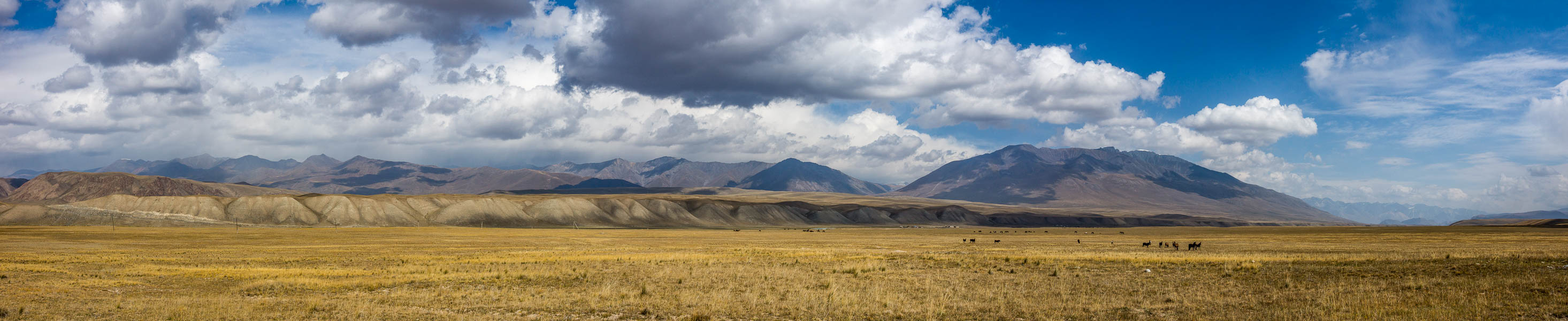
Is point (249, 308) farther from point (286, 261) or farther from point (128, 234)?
point (128, 234)

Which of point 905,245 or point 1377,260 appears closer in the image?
point 1377,260

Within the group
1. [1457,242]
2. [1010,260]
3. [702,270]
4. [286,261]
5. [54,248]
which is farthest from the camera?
[1457,242]

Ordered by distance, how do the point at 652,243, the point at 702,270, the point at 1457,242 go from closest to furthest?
the point at 702,270 < the point at 1457,242 < the point at 652,243

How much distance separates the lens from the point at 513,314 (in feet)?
68.8

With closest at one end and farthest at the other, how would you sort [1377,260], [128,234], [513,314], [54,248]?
[513,314] < [1377,260] < [54,248] < [128,234]

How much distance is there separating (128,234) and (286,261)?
3266 inches

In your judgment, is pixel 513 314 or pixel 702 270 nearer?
pixel 513 314

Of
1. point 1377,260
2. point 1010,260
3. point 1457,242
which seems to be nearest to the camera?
point 1377,260

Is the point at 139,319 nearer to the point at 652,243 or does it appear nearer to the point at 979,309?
the point at 979,309

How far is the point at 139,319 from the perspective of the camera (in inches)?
756

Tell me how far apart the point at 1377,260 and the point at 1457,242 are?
5260 cm

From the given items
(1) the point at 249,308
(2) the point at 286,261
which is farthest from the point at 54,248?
(1) the point at 249,308

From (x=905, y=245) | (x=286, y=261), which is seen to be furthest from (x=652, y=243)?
(x=286, y=261)

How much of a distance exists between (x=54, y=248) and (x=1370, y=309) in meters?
81.1
